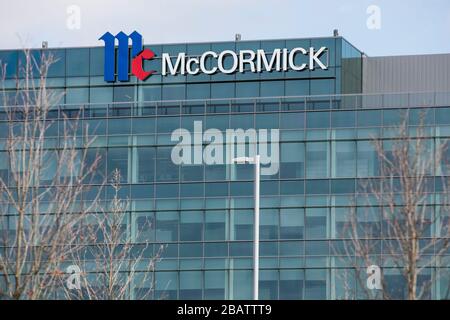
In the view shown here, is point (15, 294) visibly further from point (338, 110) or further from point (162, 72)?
point (162, 72)

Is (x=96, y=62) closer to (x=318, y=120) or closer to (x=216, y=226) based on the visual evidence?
(x=216, y=226)

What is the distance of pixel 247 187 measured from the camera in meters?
83.7

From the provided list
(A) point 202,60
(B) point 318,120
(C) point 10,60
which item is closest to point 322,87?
(B) point 318,120

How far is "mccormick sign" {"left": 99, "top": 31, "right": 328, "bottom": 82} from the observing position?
90.2 m

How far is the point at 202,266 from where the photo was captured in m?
83.5

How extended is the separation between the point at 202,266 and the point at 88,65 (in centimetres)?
1755

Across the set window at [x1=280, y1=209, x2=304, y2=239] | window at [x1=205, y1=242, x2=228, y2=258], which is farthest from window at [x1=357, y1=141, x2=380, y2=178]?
window at [x1=205, y1=242, x2=228, y2=258]

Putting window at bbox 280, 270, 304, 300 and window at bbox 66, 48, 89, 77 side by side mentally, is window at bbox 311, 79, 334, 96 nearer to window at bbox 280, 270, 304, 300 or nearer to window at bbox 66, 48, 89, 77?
window at bbox 280, 270, 304, 300

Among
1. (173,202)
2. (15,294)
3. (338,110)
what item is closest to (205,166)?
(173,202)

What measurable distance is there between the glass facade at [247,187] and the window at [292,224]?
6 cm

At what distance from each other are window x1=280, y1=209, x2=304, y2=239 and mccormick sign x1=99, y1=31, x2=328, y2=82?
1115 cm

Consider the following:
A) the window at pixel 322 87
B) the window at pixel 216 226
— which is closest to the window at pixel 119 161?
the window at pixel 216 226

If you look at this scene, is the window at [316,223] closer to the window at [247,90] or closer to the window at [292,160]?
the window at [292,160]
